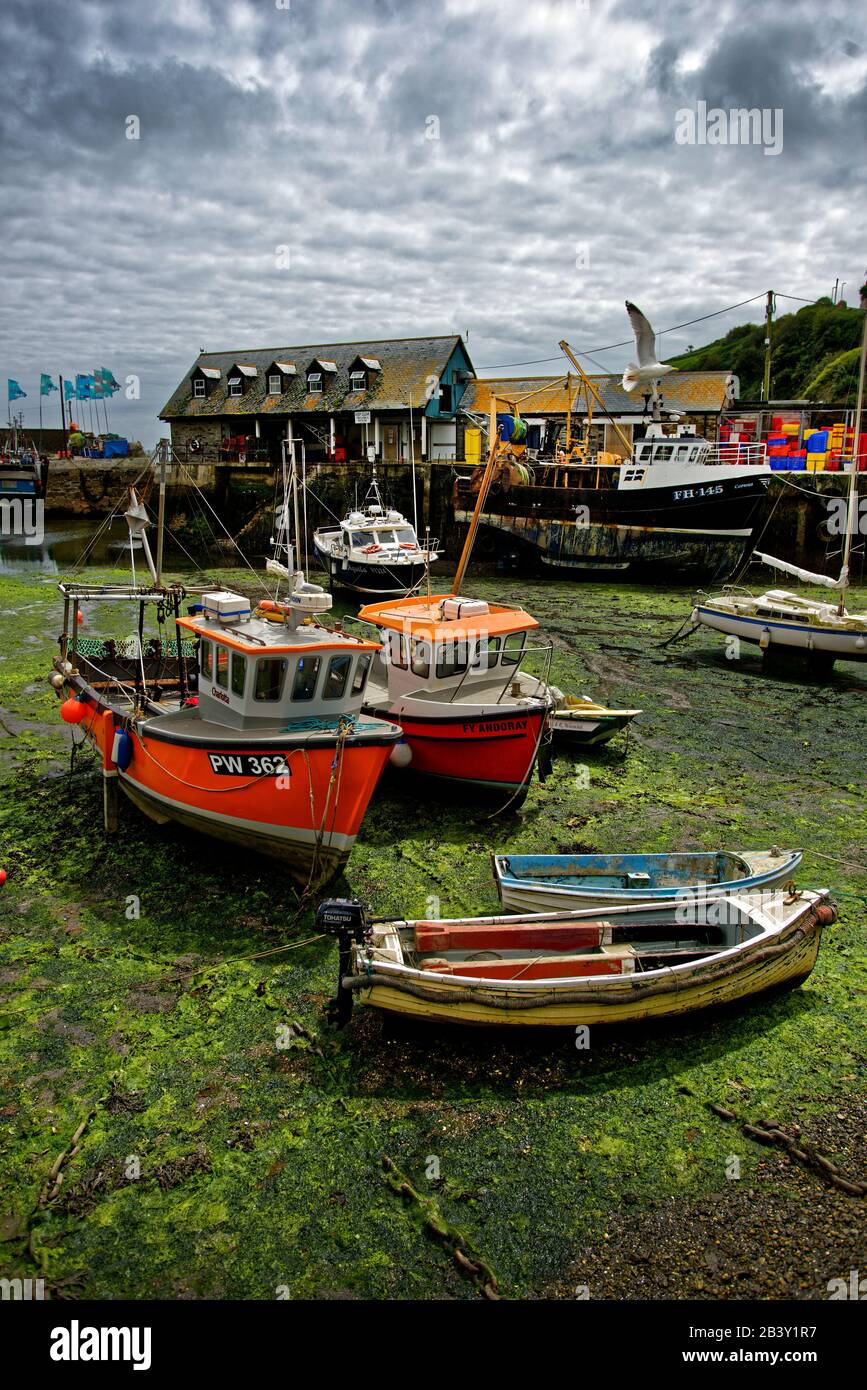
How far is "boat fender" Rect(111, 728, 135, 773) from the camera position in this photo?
1132cm

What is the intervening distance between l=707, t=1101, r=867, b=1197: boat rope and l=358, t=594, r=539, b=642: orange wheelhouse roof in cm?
709

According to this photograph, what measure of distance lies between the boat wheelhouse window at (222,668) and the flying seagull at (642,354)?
89.3 feet

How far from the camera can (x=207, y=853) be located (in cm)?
1105

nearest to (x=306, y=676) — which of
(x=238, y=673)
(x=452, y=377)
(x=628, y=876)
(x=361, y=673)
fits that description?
(x=361, y=673)

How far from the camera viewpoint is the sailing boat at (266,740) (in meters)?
9.58

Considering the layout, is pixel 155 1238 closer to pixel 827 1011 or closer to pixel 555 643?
pixel 827 1011

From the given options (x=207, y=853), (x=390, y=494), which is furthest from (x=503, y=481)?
(x=207, y=853)

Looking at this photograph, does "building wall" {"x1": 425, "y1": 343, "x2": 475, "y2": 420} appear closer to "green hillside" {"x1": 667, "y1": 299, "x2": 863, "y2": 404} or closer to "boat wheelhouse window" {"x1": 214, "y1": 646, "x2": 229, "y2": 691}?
"green hillside" {"x1": 667, "y1": 299, "x2": 863, "y2": 404}

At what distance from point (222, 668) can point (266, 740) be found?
1532 mm

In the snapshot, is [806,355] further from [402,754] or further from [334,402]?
[402,754]

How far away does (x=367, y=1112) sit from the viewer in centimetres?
671

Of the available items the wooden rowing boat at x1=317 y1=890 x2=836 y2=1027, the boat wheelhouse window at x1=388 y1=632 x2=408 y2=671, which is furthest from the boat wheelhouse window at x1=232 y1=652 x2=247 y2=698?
the wooden rowing boat at x1=317 y1=890 x2=836 y2=1027

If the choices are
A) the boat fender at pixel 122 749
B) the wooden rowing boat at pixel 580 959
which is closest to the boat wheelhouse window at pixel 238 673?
the boat fender at pixel 122 749
